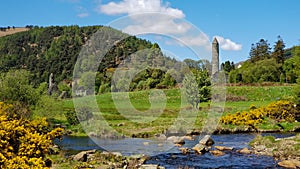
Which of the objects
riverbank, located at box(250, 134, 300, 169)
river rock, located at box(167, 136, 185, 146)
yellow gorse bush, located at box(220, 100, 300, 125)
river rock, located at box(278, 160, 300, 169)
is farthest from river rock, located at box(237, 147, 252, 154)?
yellow gorse bush, located at box(220, 100, 300, 125)

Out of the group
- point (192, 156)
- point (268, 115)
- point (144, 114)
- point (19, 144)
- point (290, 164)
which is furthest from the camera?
point (144, 114)

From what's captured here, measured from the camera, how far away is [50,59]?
15100 centimetres

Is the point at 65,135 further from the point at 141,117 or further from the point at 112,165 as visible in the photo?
the point at 112,165

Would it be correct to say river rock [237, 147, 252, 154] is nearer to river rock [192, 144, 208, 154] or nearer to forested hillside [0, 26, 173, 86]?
river rock [192, 144, 208, 154]

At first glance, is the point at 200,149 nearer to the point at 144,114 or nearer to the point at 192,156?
the point at 192,156

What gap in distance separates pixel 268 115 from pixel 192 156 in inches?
739

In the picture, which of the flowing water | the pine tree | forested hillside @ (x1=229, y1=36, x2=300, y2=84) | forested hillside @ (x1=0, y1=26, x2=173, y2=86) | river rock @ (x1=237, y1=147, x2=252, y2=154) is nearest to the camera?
the flowing water

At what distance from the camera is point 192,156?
24.9 meters

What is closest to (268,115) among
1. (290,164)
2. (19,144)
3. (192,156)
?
(192,156)

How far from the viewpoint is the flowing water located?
22.2 metres

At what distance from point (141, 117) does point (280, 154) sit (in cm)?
1854

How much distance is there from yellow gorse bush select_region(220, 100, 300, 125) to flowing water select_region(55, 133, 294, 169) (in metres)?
5.00

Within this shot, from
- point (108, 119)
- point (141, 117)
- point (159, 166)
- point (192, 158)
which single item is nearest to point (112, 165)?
point (159, 166)

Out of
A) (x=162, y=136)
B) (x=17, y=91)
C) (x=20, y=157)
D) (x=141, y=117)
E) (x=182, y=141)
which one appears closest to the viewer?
(x=20, y=157)
